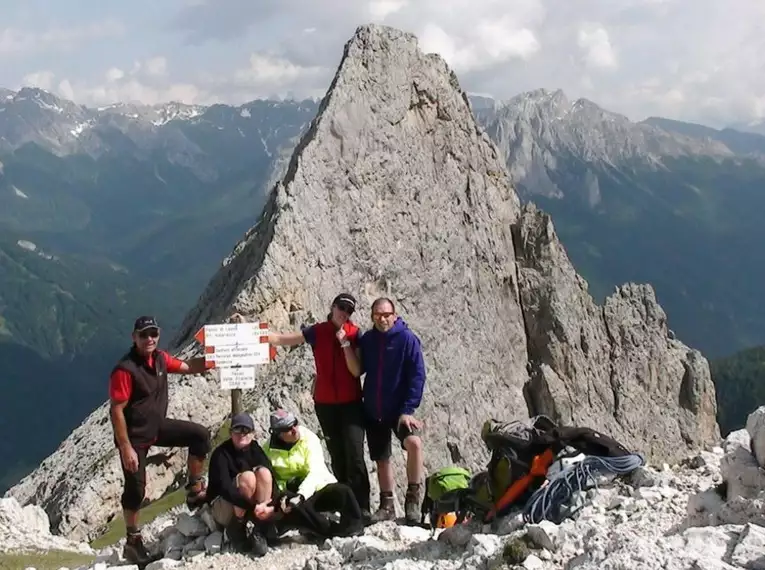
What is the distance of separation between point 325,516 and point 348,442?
1290mm

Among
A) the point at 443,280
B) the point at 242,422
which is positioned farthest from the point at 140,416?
the point at 443,280

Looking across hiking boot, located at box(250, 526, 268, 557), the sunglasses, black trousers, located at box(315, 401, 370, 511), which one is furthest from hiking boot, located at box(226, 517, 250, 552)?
the sunglasses

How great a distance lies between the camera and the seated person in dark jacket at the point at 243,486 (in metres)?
12.8

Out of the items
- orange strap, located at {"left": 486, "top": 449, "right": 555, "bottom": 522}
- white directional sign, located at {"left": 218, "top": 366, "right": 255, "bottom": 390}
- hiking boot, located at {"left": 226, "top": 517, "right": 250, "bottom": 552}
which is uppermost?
white directional sign, located at {"left": 218, "top": 366, "right": 255, "bottom": 390}

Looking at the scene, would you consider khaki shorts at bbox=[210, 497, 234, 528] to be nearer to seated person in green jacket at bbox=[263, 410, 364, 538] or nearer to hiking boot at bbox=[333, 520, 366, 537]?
seated person in green jacket at bbox=[263, 410, 364, 538]

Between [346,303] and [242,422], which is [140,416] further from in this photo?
[346,303]

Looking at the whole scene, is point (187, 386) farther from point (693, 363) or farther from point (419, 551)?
point (693, 363)

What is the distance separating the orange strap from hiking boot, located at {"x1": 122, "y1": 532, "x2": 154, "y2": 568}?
5872 mm

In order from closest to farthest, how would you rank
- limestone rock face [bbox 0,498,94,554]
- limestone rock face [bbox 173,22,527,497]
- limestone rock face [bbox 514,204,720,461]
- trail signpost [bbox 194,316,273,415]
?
trail signpost [bbox 194,316,273,415]
limestone rock face [bbox 0,498,94,554]
limestone rock face [bbox 173,22,527,497]
limestone rock face [bbox 514,204,720,461]

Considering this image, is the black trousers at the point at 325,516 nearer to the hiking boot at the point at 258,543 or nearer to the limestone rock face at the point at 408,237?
the hiking boot at the point at 258,543

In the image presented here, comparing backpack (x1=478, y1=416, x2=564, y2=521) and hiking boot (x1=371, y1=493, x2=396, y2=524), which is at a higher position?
backpack (x1=478, y1=416, x2=564, y2=521)

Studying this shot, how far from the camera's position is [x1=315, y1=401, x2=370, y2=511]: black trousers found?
1368 centimetres

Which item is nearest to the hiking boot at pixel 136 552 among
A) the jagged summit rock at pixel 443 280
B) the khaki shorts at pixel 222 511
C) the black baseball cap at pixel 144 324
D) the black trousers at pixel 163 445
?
the black trousers at pixel 163 445

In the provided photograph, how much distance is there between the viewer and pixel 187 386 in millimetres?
29219
